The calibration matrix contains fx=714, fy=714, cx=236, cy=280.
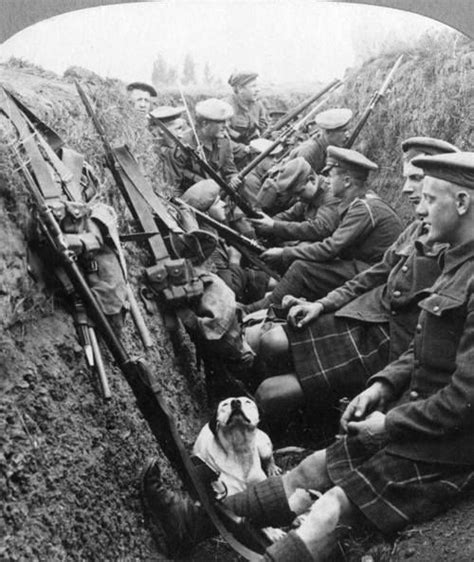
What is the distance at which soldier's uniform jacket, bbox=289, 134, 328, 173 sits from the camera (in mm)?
4020

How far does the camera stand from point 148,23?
8.02 ft

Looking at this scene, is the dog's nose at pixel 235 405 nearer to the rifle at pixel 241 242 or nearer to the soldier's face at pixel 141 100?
the rifle at pixel 241 242

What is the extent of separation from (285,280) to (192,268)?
0.68 m

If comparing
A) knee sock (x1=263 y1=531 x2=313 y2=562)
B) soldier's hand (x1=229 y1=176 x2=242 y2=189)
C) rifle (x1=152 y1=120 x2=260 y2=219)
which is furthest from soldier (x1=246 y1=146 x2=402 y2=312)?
knee sock (x1=263 y1=531 x2=313 y2=562)

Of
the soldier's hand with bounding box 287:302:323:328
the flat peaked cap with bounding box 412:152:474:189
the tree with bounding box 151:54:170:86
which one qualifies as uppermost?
the tree with bounding box 151:54:170:86

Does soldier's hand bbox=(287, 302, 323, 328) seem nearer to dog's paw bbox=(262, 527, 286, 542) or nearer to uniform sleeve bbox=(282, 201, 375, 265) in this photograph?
uniform sleeve bbox=(282, 201, 375, 265)

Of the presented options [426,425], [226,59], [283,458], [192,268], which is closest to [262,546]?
[283,458]

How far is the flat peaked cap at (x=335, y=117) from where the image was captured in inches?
117

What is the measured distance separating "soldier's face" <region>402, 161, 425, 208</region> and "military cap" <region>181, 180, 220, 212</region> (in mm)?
1394

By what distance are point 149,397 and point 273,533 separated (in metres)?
0.63

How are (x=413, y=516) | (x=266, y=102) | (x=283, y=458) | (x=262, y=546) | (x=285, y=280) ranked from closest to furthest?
(x=413, y=516) < (x=262, y=546) < (x=283, y=458) < (x=285, y=280) < (x=266, y=102)

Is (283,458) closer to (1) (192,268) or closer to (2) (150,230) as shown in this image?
(1) (192,268)

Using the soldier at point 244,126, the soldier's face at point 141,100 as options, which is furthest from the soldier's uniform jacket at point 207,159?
the soldier's face at point 141,100

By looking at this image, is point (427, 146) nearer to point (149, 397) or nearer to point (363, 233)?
point (363, 233)
